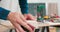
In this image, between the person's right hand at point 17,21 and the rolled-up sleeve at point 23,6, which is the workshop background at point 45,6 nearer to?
the rolled-up sleeve at point 23,6

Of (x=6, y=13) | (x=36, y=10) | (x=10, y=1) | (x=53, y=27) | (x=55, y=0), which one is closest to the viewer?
(x=6, y=13)

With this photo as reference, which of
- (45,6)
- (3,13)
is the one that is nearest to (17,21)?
(3,13)

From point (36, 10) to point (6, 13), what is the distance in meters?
0.97

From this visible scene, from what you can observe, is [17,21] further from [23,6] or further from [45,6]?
[45,6]

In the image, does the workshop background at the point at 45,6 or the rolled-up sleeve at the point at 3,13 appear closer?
the rolled-up sleeve at the point at 3,13

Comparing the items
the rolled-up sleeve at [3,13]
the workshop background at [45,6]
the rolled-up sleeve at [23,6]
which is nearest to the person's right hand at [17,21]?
the rolled-up sleeve at [3,13]

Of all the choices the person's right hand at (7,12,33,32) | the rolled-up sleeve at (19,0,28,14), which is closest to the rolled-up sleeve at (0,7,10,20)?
the person's right hand at (7,12,33,32)

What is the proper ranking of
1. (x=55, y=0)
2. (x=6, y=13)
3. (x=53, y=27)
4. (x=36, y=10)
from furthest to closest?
(x=55, y=0)
(x=36, y=10)
(x=53, y=27)
(x=6, y=13)

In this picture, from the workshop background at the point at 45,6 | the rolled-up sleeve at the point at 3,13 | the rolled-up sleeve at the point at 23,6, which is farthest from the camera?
the workshop background at the point at 45,6

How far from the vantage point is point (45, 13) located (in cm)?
153

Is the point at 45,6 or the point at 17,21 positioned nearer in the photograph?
the point at 17,21

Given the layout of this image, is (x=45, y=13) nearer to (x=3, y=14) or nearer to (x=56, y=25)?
(x=56, y=25)

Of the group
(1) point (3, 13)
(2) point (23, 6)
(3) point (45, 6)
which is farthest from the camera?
(3) point (45, 6)

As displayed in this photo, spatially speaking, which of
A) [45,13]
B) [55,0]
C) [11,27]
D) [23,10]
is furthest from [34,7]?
[11,27]
